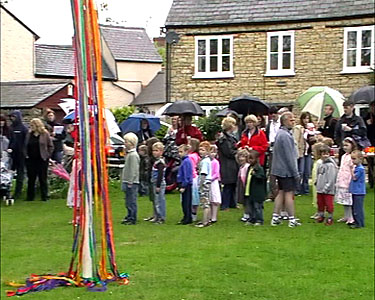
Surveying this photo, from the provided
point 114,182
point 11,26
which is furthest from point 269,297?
point 11,26

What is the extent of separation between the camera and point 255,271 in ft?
28.6

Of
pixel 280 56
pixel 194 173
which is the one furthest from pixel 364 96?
pixel 280 56

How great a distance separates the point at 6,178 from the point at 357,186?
7544 millimetres

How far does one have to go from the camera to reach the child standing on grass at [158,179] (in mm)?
12492

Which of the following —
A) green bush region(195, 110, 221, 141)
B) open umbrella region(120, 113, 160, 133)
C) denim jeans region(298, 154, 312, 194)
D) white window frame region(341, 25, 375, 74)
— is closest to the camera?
denim jeans region(298, 154, 312, 194)

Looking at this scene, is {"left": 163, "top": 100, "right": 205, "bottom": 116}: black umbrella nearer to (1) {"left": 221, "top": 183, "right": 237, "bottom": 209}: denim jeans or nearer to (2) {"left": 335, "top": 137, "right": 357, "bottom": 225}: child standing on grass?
(1) {"left": 221, "top": 183, "right": 237, "bottom": 209}: denim jeans

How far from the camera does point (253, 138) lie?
13.1 m

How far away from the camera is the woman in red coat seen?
13.0 m

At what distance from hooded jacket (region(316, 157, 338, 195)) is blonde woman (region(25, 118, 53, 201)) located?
631 centimetres

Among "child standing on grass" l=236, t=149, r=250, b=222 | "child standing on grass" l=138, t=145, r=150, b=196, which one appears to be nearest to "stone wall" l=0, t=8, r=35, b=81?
"child standing on grass" l=138, t=145, r=150, b=196

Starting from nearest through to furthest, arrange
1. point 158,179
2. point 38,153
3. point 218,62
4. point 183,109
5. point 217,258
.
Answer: point 217,258 → point 158,179 → point 38,153 → point 183,109 → point 218,62

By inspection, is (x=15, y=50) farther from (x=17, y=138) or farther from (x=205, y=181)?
(x=205, y=181)

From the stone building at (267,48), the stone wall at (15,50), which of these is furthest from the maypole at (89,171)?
the stone wall at (15,50)

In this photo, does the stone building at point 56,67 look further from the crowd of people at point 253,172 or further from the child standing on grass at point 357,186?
the child standing on grass at point 357,186
